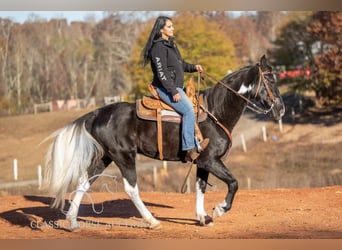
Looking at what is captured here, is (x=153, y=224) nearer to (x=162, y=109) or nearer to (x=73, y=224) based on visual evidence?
(x=73, y=224)

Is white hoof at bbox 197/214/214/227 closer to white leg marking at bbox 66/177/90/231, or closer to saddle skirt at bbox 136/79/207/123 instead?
saddle skirt at bbox 136/79/207/123

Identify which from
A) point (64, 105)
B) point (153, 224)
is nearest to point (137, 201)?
point (153, 224)

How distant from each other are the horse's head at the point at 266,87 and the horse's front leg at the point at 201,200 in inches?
39.6

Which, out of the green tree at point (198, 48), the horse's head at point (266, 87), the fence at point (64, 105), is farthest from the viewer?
the fence at point (64, 105)

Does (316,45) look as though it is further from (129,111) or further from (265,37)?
(129,111)

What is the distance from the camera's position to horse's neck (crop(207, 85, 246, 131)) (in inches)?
258

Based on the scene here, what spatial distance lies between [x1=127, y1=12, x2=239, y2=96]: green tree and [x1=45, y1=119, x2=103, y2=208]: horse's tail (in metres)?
13.6

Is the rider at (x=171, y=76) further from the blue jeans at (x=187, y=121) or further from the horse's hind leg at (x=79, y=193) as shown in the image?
the horse's hind leg at (x=79, y=193)

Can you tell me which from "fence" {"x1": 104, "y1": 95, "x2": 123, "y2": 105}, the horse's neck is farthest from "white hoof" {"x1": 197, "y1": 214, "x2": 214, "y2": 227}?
"fence" {"x1": 104, "y1": 95, "x2": 123, "y2": 105}

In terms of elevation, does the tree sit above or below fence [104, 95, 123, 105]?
above

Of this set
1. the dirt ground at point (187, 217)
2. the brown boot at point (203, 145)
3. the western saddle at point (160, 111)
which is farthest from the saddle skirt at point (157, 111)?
the dirt ground at point (187, 217)

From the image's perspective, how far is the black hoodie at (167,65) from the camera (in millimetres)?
6215

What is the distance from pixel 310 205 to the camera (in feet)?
26.0

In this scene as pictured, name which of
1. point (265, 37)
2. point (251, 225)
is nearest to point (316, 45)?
point (265, 37)
